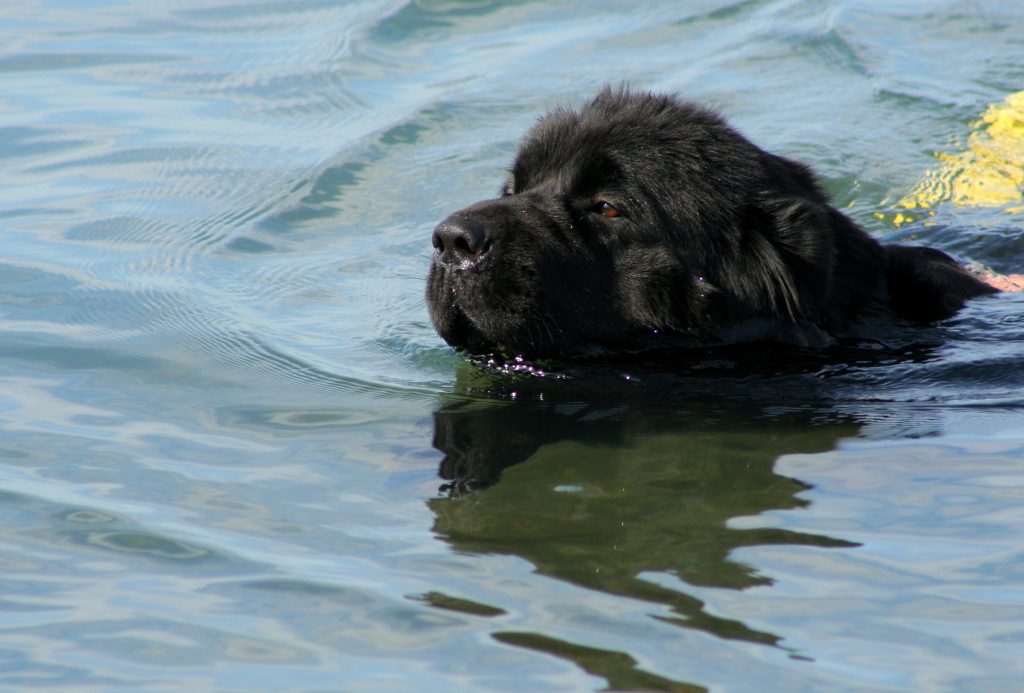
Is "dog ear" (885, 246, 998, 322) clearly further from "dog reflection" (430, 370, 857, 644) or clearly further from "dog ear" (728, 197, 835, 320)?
"dog reflection" (430, 370, 857, 644)

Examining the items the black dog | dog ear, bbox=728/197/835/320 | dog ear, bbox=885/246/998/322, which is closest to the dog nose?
the black dog

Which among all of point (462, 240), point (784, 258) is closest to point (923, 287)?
point (784, 258)

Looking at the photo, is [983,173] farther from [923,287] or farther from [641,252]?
[641,252]

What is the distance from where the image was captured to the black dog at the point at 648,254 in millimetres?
5098

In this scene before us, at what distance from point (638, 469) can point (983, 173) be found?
193 inches

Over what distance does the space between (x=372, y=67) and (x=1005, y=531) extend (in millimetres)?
7574

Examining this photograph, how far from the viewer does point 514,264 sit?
509 cm

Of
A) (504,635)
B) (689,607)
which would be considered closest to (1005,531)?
(689,607)

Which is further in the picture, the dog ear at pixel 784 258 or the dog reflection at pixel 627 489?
the dog ear at pixel 784 258

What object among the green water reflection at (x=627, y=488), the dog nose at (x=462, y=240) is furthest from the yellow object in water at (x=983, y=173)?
the dog nose at (x=462, y=240)

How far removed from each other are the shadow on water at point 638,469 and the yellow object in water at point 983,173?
3003 mm

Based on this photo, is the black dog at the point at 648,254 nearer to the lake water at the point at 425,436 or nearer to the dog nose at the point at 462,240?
the dog nose at the point at 462,240

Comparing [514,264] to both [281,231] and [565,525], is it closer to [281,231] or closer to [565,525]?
[565,525]

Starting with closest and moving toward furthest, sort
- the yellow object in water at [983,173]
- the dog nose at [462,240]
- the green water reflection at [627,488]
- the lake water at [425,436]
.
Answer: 1. the lake water at [425,436]
2. the green water reflection at [627,488]
3. the dog nose at [462,240]
4. the yellow object in water at [983,173]
